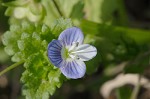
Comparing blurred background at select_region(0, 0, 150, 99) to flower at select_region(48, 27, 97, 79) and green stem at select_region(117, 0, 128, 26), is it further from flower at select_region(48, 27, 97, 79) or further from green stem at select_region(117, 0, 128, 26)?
flower at select_region(48, 27, 97, 79)

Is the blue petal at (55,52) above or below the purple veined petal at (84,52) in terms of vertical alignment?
above

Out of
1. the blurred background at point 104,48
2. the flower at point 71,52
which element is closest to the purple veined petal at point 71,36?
the flower at point 71,52

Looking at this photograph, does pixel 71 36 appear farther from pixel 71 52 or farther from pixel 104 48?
pixel 104 48

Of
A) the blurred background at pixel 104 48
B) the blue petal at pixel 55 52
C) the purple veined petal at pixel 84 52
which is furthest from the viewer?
the blurred background at pixel 104 48

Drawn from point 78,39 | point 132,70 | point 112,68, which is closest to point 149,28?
point 112,68

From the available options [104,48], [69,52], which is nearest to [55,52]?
[69,52]

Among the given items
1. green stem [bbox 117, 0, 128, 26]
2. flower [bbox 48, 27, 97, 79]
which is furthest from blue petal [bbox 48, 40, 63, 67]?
green stem [bbox 117, 0, 128, 26]

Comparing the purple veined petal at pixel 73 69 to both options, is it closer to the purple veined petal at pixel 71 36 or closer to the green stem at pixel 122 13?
the purple veined petal at pixel 71 36
